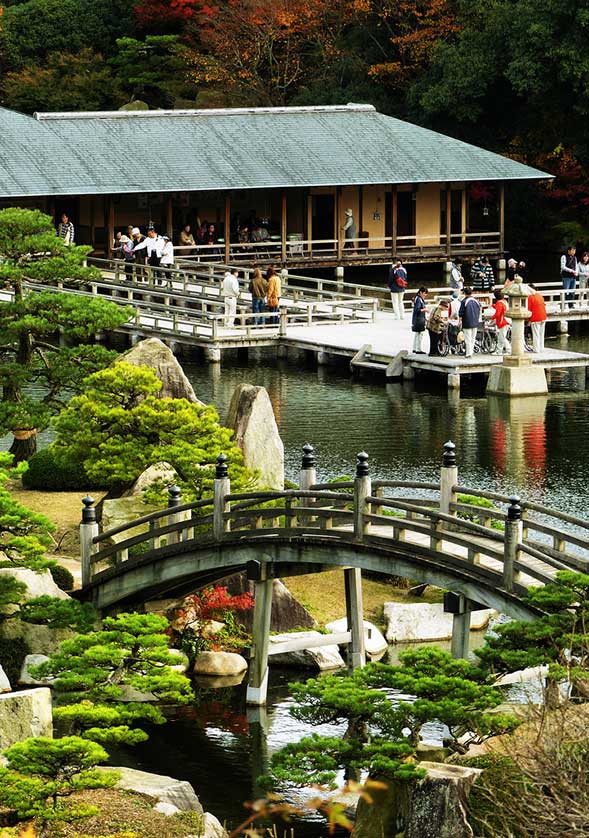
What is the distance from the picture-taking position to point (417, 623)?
84.7 ft

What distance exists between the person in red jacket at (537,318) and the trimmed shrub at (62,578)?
18751 millimetres

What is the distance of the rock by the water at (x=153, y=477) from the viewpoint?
88.5ft

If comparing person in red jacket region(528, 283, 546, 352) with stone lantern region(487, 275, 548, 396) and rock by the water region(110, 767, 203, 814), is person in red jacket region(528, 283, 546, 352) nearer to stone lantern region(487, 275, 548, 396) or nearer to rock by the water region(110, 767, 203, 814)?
stone lantern region(487, 275, 548, 396)

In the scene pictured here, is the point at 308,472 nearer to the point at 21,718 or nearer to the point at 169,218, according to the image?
the point at 21,718

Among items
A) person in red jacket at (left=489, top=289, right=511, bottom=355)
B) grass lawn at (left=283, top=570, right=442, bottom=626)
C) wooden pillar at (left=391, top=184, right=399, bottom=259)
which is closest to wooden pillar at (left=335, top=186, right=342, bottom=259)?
wooden pillar at (left=391, top=184, right=399, bottom=259)

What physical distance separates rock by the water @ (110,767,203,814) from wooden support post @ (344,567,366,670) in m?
5.32

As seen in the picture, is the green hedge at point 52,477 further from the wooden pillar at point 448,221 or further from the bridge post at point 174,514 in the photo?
the wooden pillar at point 448,221

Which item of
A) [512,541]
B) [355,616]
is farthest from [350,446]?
[512,541]

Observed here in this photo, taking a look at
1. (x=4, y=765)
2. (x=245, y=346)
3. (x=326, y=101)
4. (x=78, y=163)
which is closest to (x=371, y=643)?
(x=4, y=765)

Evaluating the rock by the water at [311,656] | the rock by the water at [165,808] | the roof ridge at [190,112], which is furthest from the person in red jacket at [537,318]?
the rock by the water at [165,808]

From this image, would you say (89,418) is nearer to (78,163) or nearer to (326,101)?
(78,163)

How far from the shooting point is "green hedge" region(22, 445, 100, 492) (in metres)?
30.5

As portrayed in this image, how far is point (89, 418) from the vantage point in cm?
2812

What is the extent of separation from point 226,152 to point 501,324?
17.1m
